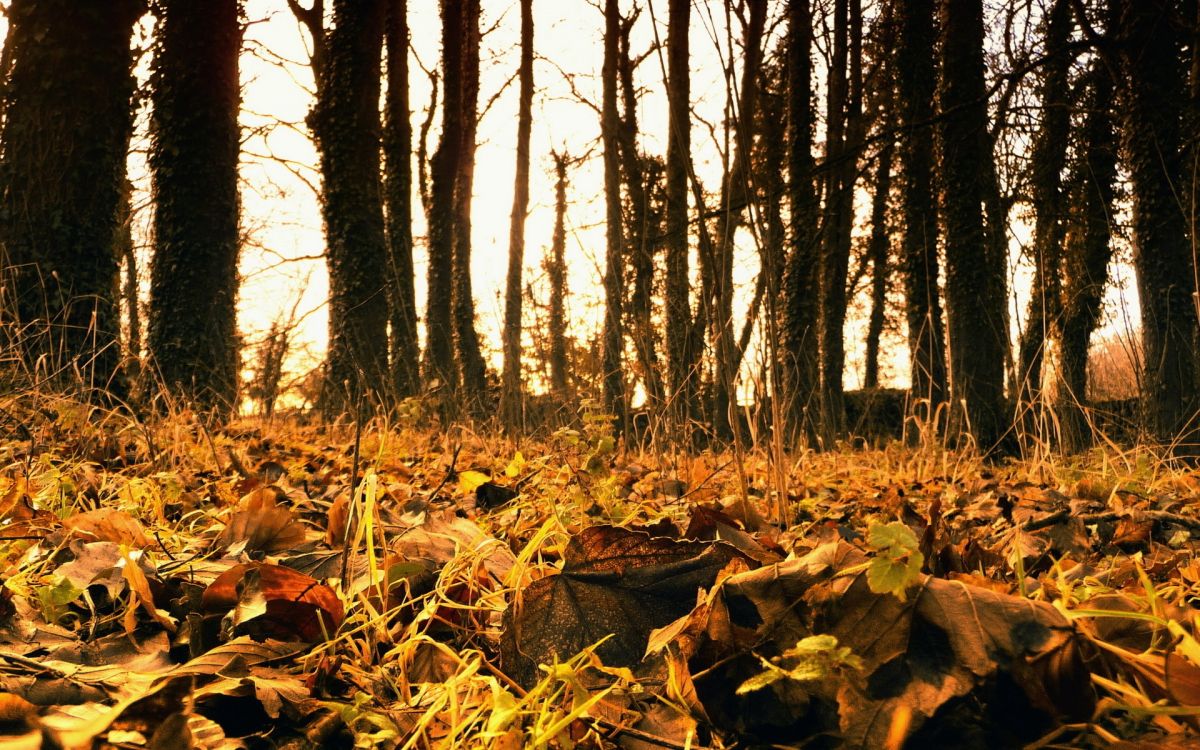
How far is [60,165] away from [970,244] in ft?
23.7

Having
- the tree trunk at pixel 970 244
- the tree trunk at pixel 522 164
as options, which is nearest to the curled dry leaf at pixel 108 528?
the tree trunk at pixel 970 244

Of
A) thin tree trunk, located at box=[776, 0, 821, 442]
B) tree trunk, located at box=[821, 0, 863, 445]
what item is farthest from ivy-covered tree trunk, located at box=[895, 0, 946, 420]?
thin tree trunk, located at box=[776, 0, 821, 442]

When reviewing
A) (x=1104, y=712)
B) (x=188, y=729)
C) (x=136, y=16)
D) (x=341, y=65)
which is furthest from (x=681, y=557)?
(x=341, y=65)

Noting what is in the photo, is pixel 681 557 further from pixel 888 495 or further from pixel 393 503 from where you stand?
pixel 888 495

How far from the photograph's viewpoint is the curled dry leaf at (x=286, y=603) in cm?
103

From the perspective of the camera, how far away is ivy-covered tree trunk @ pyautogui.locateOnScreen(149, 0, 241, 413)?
6078 mm

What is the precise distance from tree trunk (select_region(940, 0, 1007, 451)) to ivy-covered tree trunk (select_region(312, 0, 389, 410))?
5504 mm

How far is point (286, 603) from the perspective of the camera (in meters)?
1.04

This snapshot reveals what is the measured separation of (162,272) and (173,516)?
196 inches

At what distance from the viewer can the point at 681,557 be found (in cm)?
101

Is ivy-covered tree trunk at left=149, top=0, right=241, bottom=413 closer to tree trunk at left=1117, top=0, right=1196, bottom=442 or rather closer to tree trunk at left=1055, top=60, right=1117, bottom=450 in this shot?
tree trunk at left=1117, top=0, right=1196, bottom=442

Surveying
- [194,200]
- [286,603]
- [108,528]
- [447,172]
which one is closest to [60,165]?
[194,200]

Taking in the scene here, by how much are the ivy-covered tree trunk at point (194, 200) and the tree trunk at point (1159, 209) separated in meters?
7.58

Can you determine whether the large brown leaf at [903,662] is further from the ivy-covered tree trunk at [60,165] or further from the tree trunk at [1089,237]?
the tree trunk at [1089,237]
